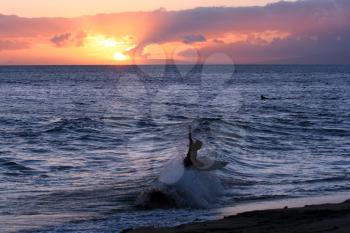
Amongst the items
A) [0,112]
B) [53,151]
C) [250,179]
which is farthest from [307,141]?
[0,112]

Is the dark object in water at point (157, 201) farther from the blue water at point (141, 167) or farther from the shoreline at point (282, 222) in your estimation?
the shoreline at point (282, 222)

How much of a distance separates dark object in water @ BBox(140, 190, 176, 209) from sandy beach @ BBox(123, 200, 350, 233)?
10.4 ft

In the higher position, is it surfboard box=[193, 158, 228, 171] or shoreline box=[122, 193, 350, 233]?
shoreline box=[122, 193, 350, 233]

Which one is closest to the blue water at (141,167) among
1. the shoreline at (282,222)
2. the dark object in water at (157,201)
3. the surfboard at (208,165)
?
the dark object in water at (157,201)

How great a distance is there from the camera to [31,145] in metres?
25.9

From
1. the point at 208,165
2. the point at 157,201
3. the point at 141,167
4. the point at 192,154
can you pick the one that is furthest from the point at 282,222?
the point at 141,167

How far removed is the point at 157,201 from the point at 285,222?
4.93 meters

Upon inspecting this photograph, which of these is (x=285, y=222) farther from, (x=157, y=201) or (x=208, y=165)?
(x=208, y=165)

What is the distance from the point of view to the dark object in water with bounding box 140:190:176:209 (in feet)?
48.2

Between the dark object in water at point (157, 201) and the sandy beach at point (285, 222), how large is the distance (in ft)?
10.4

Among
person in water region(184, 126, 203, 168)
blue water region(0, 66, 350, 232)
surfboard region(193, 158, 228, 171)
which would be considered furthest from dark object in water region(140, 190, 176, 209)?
surfboard region(193, 158, 228, 171)

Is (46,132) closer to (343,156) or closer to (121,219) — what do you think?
(343,156)

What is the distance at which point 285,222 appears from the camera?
10758 millimetres

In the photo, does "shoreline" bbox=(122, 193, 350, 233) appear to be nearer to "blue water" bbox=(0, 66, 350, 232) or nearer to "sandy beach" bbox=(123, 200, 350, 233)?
"sandy beach" bbox=(123, 200, 350, 233)
